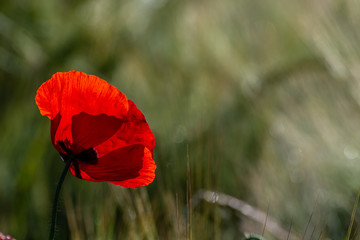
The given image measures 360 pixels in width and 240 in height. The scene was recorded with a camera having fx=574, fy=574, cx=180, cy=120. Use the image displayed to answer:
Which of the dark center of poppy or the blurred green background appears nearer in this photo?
the dark center of poppy

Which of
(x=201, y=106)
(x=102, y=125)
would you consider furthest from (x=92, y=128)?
(x=201, y=106)

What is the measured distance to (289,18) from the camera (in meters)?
0.98

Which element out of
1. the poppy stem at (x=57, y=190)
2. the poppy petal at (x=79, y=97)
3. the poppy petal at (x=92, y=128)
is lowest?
the poppy stem at (x=57, y=190)

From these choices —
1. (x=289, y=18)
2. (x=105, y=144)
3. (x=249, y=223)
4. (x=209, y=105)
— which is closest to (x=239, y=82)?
(x=209, y=105)

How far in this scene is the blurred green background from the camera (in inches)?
24.5

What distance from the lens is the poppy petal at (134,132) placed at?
0.87 ft

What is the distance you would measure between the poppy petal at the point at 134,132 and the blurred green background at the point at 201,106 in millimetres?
182

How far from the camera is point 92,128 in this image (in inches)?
10.7

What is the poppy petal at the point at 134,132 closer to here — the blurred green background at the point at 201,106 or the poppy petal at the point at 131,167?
the poppy petal at the point at 131,167

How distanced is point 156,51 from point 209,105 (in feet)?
0.69

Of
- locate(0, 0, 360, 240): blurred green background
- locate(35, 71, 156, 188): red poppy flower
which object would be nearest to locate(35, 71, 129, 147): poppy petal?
locate(35, 71, 156, 188): red poppy flower

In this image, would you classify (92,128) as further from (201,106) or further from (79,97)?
(201,106)

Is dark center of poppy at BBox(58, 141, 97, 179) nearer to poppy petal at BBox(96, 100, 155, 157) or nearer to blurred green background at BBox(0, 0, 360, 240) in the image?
poppy petal at BBox(96, 100, 155, 157)

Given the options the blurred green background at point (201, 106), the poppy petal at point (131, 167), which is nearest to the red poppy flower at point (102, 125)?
the poppy petal at point (131, 167)
